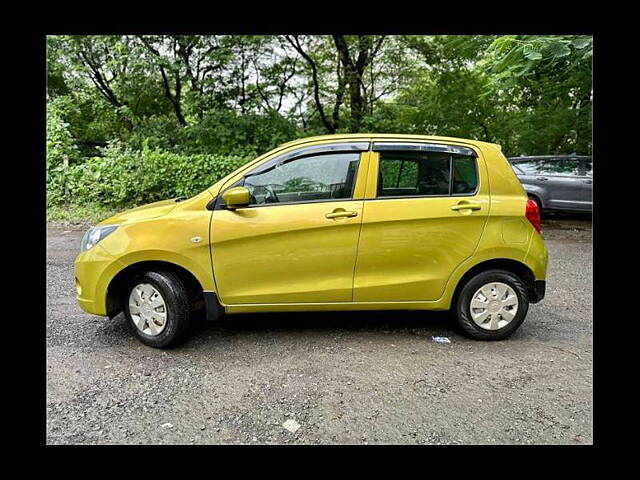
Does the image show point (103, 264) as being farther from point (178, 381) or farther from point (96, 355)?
point (178, 381)

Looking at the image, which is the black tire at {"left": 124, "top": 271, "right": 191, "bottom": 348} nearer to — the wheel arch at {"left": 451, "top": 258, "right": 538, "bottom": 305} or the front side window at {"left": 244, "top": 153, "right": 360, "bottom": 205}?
the front side window at {"left": 244, "top": 153, "right": 360, "bottom": 205}

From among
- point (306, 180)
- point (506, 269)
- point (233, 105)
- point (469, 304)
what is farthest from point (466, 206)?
point (233, 105)

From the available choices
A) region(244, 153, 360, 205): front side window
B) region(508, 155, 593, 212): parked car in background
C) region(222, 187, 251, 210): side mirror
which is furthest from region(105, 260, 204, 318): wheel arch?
region(508, 155, 593, 212): parked car in background

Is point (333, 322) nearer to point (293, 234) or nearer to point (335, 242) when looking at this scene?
point (335, 242)

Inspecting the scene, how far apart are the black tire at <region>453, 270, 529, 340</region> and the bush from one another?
7.13 m

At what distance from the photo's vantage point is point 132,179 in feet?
31.7

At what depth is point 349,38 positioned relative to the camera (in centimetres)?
1245

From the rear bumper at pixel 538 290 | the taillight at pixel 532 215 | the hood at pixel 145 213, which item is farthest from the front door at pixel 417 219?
the hood at pixel 145 213

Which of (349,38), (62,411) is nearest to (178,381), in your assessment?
(62,411)

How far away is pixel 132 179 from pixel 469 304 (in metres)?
8.26

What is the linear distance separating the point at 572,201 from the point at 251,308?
8.69 meters

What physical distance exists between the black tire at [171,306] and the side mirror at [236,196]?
764 mm

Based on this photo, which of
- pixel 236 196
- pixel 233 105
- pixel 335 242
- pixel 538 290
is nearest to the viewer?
pixel 236 196

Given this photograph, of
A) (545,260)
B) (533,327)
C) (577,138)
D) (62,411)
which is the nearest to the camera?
(62,411)
